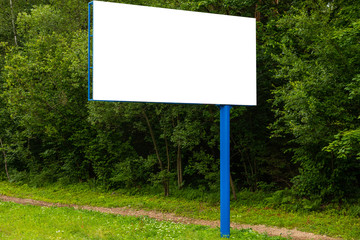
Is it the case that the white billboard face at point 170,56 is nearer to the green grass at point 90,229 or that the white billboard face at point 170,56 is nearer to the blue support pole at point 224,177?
the blue support pole at point 224,177

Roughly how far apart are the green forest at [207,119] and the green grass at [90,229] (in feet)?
13.2

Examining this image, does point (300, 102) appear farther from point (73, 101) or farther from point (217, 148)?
point (73, 101)

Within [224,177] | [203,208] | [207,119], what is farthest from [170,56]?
[203,208]

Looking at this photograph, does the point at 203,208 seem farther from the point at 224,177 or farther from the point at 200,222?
the point at 224,177

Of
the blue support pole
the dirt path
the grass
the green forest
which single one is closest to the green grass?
the blue support pole

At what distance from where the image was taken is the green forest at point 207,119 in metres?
10.3

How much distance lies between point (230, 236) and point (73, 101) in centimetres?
1394

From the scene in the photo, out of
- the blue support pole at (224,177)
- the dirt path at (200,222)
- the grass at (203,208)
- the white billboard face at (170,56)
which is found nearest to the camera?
the white billboard face at (170,56)

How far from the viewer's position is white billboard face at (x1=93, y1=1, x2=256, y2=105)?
745 cm

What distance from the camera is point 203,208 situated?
14.5 metres

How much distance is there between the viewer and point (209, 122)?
15.6 m

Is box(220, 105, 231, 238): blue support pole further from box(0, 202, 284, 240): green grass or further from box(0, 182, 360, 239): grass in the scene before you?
box(0, 182, 360, 239): grass

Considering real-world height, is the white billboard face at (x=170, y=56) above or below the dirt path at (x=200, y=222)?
above

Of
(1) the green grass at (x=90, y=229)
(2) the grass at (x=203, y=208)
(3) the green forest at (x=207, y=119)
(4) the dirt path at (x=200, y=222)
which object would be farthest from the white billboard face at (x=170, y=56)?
(2) the grass at (x=203, y=208)
